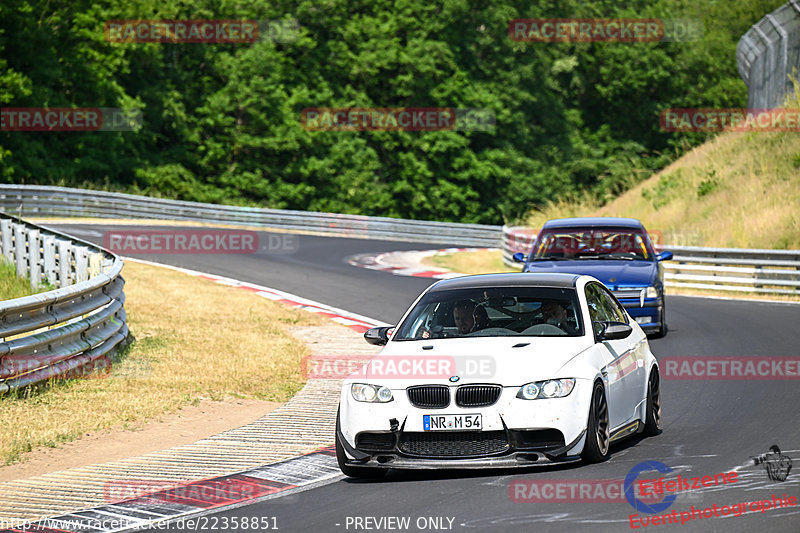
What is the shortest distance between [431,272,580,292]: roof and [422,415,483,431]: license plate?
1724 mm

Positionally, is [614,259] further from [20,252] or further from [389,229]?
[389,229]

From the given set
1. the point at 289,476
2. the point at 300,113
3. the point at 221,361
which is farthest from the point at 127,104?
the point at 289,476

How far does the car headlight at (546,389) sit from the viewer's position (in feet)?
27.5

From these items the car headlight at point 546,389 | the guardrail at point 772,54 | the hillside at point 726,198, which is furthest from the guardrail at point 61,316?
the guardrail at point 772,54

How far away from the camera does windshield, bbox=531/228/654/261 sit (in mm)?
17609

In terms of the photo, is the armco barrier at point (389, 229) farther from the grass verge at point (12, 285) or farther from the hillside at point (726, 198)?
the grass verge at point (12, 285)

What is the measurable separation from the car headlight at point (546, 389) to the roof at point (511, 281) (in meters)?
1.45

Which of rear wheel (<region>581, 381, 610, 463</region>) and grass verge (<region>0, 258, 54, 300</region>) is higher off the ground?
Answer: rear wheel (<region>581, 381, 610, 463</region>)

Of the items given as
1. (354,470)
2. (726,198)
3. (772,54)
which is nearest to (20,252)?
(354,470)

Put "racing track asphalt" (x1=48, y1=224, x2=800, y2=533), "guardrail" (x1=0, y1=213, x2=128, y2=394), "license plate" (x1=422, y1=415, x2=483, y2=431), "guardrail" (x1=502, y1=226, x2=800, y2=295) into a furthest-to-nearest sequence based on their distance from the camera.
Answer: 1. "guardrail" (x1=502, y1=226, x2=800, y2=295)
2. "guardrail" (x1=0, y1=213, x2=128, y2=394)
3. "license plate" (x1=422, y1=415, x2=483, y2=431)
4. "racing track asphalt" (x1=48, y1=224, x2=800, y2=533)

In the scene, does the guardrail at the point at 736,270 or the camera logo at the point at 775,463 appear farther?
the guardrail at the point at 736,270

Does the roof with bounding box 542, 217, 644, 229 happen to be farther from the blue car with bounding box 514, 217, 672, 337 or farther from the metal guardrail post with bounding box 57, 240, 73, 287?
the metal guardrail post with bounding box 57, 240, 73, 287

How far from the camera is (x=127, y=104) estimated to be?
56219mm

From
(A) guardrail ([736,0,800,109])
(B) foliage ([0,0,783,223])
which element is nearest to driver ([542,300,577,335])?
(A) guardrail ([736,0,800,109])
